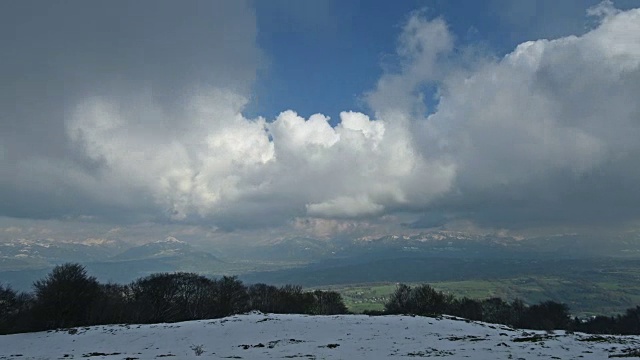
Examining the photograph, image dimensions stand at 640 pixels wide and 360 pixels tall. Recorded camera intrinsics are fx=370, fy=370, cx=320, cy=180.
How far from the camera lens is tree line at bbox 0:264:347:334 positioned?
1845 inches

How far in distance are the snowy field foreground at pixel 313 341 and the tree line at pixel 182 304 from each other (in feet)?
37.7

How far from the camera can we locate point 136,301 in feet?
245

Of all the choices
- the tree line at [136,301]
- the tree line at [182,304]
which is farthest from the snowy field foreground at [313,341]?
the tree line at [136,301]

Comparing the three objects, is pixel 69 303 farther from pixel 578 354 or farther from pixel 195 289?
pixel 578 354

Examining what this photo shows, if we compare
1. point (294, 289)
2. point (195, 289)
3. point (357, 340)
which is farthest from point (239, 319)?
point (294, 289)

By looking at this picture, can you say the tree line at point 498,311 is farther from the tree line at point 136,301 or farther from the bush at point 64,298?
the bush at point 64,298

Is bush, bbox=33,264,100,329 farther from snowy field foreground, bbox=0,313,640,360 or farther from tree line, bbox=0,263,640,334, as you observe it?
snowy field foreground, bbox=0,313,640,360

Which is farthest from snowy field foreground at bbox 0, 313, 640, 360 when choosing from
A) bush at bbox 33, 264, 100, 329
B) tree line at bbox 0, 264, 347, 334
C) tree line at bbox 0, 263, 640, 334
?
tree line at bbox 0, 264, 347, 334

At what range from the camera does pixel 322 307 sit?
102 meters

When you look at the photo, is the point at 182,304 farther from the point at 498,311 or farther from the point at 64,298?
the point at 498,311

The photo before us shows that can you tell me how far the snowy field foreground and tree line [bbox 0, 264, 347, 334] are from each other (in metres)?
11.8

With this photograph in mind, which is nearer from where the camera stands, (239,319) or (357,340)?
(357,340)

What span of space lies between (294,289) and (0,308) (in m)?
71.9

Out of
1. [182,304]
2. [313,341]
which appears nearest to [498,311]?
[182,304]
